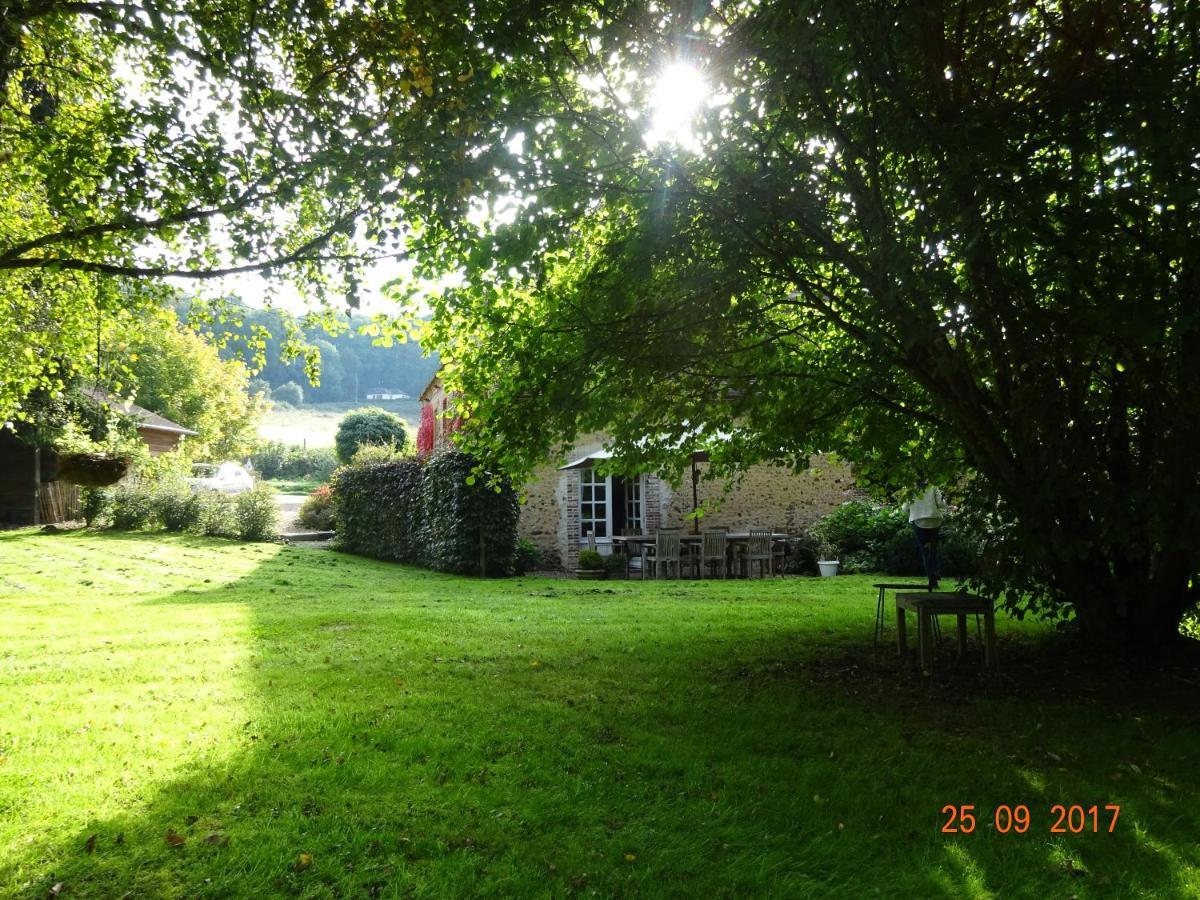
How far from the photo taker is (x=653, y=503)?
1923cm

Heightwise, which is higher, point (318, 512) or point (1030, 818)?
point (318, 512)

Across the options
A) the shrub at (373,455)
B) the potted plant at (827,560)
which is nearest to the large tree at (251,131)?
the potted plant at (827,560)

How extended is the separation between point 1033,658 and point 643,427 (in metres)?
4.01

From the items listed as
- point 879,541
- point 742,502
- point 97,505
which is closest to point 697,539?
point 742,502

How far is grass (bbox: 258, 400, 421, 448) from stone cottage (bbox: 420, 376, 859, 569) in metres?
61.3

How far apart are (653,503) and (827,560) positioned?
4.62 metres

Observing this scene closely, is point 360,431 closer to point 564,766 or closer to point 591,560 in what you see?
point 591,560

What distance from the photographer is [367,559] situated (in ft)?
61.0

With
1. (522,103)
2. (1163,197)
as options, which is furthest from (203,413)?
(1163,197)

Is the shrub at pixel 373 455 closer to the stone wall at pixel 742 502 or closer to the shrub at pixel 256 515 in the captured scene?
the shrub at pixel 256 515

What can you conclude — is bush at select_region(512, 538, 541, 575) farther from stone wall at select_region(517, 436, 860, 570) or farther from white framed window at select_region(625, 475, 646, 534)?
white framed window at select_region(625, 475, 646, 534)

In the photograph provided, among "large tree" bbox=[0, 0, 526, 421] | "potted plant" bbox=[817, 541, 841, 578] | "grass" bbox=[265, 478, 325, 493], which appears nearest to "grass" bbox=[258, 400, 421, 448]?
"grass" bbox=[265, 478, 325, 493]

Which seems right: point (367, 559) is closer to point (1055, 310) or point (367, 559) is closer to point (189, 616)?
point (189, 616)

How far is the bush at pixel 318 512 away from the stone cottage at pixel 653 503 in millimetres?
8384
